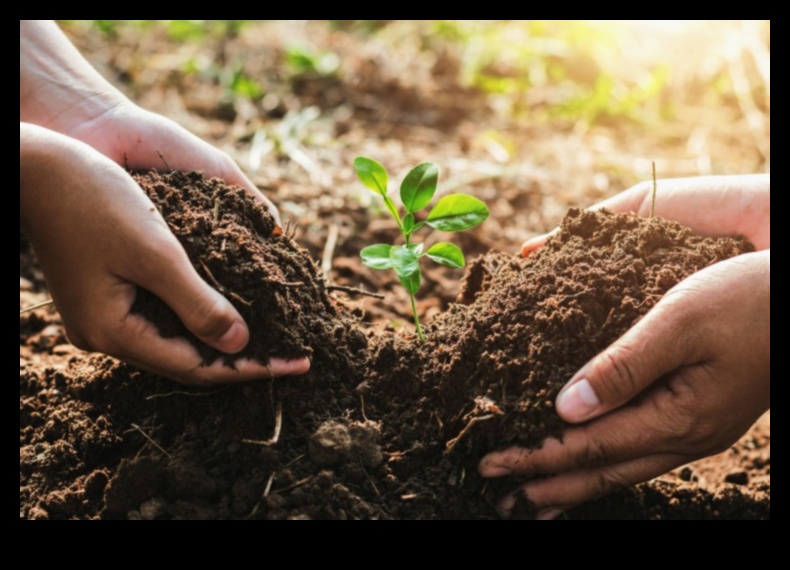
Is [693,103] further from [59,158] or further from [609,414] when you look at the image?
[59,158]

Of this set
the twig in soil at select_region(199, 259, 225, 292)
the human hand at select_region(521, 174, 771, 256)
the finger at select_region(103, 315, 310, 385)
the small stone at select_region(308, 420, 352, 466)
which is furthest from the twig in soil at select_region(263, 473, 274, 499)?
the human hand at select_region(521, 174, 771, 256)

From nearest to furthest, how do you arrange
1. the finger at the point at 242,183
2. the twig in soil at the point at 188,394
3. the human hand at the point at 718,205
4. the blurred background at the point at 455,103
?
the twig in soil at the point at 188,394 → the human hand at the point at 718,205 → the finger at the point at 242,183 → the blurred background at the point at 455,103

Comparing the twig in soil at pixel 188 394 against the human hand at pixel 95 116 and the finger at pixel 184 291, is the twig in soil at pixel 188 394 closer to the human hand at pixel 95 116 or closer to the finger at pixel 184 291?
the finger at pixel 184 291

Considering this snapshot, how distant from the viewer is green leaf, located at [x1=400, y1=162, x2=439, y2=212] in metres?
1.98

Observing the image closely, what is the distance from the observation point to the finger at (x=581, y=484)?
1.81 meters

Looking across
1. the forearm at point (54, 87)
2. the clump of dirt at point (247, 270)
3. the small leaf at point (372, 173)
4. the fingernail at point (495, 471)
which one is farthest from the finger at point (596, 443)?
the forearm at point (54, 87)

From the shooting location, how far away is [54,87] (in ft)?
7.59

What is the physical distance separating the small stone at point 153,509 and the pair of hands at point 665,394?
30.0 inches

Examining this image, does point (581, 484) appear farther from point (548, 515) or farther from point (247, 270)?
point (247, 270)

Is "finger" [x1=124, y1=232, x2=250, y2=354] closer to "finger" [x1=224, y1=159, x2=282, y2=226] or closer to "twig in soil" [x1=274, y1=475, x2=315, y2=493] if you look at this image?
"twig in soil" [x1=274, y1=475, x2=315, y2=493]

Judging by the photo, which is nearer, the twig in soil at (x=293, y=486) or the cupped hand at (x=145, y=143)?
the twig in soil at (x=293, y=486)

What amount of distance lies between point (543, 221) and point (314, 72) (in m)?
2.31

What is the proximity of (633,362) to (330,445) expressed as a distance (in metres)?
0.73

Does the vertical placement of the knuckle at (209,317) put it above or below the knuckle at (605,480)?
above
